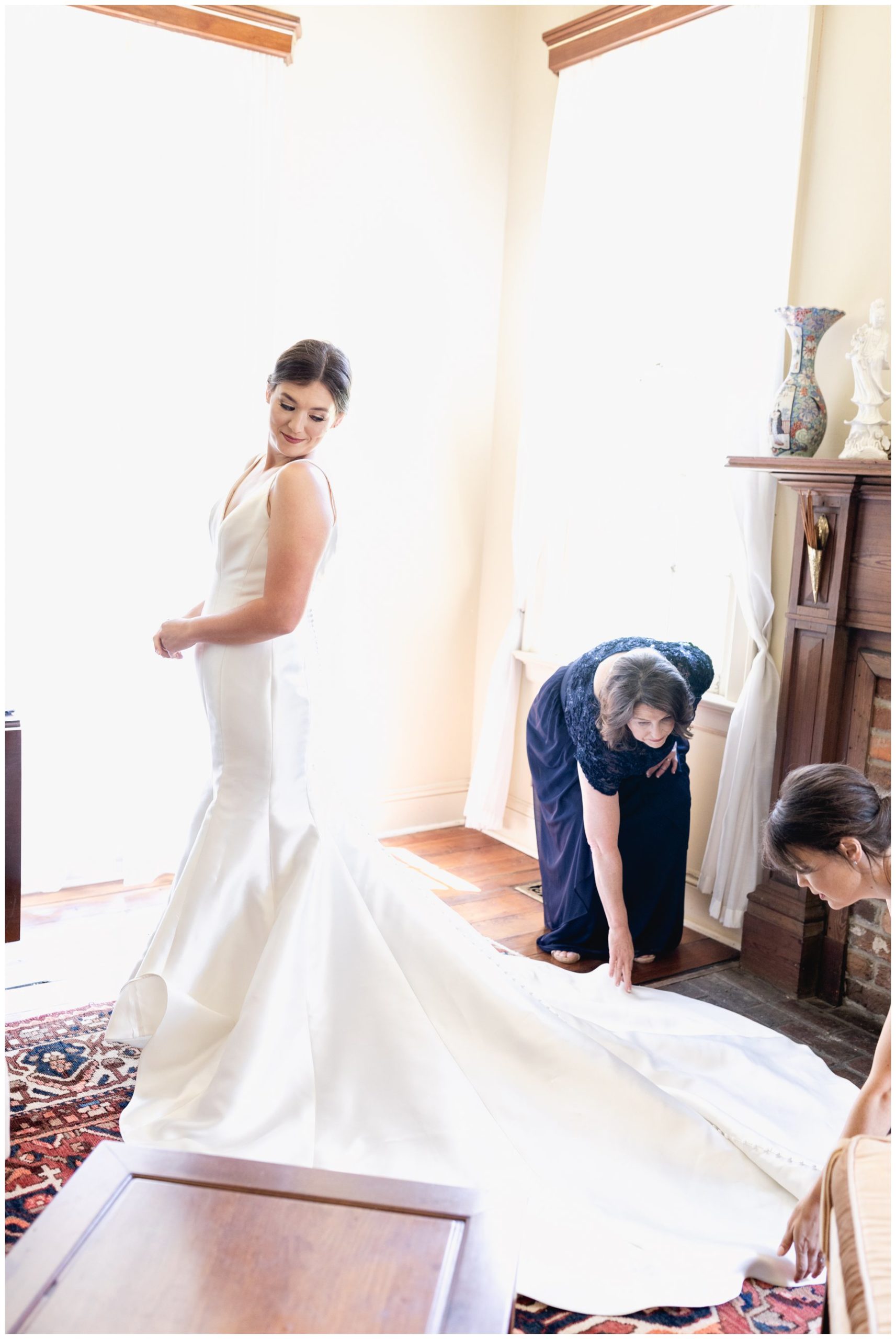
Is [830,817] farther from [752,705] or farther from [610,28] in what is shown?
[610,28]

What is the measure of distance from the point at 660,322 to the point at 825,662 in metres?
1.39

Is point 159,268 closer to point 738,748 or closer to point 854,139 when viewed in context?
point 854,139

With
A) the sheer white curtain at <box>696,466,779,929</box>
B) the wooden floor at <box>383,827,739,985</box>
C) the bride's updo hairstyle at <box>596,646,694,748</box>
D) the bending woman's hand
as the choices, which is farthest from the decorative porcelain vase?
the bending woman's hand

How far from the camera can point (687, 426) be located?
12.5ft

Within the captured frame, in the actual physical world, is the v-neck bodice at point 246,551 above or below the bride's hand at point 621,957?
above

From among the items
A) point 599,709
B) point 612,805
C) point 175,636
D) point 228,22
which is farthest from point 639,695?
point 228,22

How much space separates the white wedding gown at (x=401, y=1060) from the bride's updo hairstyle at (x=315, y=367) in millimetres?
279

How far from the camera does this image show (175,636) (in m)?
2.51

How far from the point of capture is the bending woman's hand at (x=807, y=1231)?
170 cm

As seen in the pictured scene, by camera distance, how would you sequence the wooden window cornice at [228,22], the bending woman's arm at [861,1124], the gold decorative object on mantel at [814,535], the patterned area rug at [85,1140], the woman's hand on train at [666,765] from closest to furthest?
the bending woman's arm at [861,1124]
the patterned area rug at [85,1140]
the gold decorative object on mantel at [814,535]
the woman's hand on train at [666,765]
the wooden window cornice at [228,22]

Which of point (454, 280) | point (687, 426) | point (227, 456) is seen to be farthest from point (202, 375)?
point (687, 426)

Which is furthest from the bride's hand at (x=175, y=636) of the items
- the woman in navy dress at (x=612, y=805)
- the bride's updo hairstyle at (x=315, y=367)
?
the woman in navy dress at (x=612, y=805)

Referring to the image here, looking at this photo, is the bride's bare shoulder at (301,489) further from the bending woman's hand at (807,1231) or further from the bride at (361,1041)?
the bending woman's hand at (807,1231)

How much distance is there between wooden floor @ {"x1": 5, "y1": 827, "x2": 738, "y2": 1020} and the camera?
3.14m
